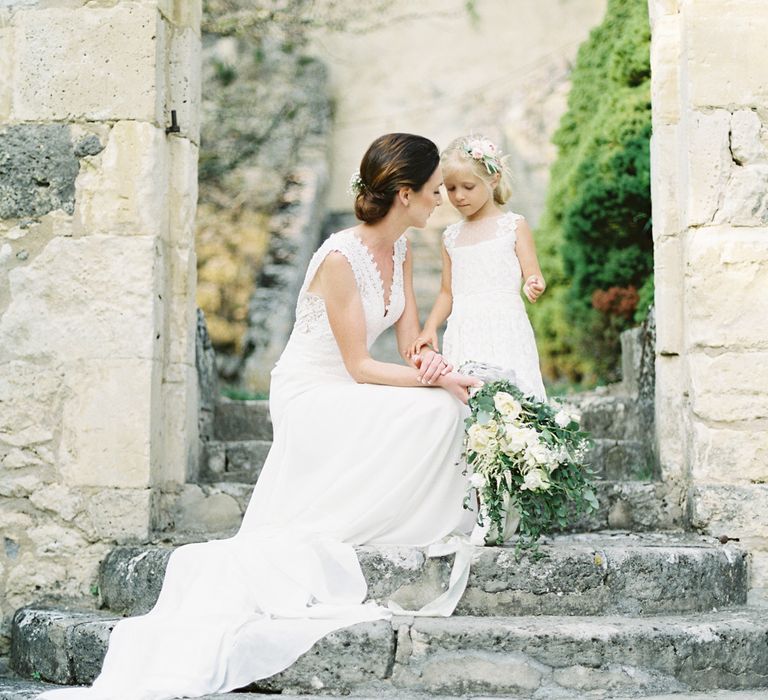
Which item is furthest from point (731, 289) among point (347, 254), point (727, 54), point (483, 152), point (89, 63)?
point (89, 63)

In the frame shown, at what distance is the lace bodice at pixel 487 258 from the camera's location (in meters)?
4.20

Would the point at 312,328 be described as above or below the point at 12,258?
below

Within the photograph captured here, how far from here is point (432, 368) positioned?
347 centimetres

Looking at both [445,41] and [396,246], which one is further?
[445,41]

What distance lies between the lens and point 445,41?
11.1 metres

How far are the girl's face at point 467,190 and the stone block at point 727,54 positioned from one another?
2.83 feet

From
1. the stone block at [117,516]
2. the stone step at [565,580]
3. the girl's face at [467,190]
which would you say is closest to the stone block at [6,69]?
the stone block at [117,516]

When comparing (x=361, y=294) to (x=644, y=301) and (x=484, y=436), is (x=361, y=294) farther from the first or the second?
(x=644, y=301)

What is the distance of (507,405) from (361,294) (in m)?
0.72

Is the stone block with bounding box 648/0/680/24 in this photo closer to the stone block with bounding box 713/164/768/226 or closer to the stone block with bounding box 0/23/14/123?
the stone block with bounding box 713/164/768/226

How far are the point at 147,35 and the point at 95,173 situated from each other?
583 mm

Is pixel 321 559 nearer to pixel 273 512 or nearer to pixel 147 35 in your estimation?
pixel 273 512

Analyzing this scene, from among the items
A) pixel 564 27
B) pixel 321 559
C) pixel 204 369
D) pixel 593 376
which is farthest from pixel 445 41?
pixel 321 559

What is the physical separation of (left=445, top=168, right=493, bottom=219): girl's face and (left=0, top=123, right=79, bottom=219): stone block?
1.50m
